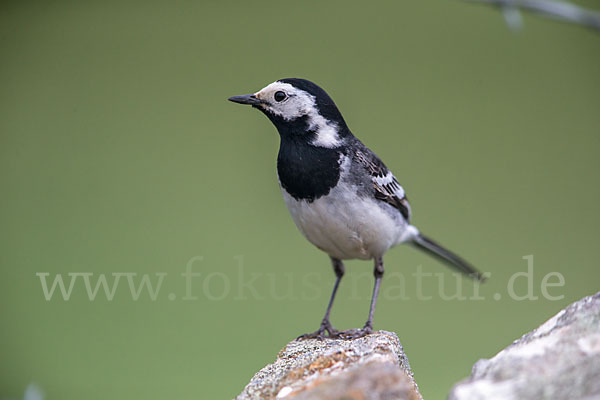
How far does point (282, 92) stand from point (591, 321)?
161cm

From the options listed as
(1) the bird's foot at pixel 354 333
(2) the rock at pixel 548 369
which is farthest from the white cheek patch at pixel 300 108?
(2) the rock at pixel 548 369

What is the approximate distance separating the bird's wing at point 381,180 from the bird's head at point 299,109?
0.52ft

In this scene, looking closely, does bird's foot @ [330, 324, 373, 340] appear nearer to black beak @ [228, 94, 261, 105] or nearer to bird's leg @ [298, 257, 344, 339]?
bird's leg @ [298, 257, 344, 339]

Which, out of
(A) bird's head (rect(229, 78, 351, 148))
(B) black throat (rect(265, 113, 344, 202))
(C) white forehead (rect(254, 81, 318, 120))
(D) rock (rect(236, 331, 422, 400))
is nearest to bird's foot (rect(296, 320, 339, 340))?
(D) rock (rect(236, 331, 422, 400))

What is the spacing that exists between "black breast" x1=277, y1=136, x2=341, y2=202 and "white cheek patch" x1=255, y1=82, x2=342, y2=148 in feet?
0.17

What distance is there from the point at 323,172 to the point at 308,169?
68 mm

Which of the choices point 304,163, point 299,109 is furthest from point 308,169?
point 299,109

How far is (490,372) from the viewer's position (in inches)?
66.5

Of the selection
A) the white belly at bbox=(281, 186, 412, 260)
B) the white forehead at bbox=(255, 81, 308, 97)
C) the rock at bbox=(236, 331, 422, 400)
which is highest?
the white forehead at bbox=(255, 81, 308, 97)

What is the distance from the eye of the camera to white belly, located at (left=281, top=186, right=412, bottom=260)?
113 inches

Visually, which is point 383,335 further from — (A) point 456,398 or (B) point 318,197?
(A) point 456,398

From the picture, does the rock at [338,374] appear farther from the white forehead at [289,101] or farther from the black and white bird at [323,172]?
the white forehead at [289,101]

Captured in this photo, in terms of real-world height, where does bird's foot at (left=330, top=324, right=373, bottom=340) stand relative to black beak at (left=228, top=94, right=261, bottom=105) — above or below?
below

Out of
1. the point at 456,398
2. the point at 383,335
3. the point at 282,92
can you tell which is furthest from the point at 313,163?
the point at 456,398
